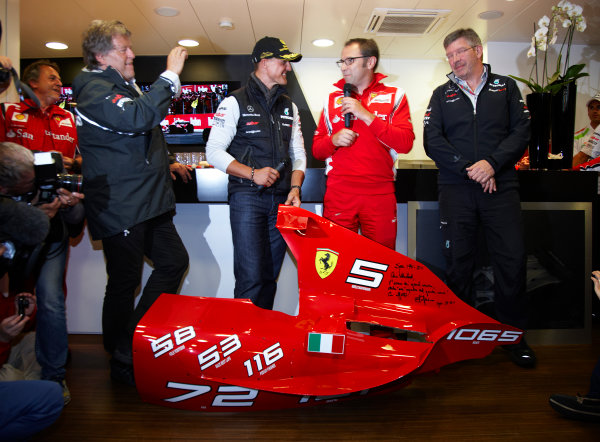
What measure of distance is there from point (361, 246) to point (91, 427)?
4.04 feet

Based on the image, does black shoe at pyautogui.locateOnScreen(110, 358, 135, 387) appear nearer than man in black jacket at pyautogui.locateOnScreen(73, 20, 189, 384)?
No

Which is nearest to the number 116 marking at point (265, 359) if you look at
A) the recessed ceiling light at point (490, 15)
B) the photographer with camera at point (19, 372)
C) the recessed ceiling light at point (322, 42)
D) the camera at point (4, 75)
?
the photographer with camera at point (19, 372)

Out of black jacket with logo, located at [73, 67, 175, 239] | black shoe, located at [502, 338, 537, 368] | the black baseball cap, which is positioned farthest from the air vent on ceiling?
black shoe, located at [502, 338, 537, 368]

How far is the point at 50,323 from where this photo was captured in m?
1.73

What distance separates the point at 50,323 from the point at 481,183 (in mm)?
2023

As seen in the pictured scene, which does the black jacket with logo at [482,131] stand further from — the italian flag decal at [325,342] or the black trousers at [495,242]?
the italian flag decal at [325,342]

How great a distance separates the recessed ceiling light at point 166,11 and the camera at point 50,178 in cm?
321

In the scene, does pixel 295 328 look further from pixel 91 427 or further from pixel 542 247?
pixel 542 247

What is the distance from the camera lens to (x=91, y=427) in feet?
5.23

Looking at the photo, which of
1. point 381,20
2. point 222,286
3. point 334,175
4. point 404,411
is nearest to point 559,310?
point 404,411

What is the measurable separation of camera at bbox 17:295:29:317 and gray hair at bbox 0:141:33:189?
392 millimetres

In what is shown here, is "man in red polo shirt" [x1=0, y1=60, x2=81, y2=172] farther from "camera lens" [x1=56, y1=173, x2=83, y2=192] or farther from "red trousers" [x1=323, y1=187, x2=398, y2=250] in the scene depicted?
"red trousers" [x1=323, y1=187, x2=398, y2=250]

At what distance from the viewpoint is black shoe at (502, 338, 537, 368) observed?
2111mm

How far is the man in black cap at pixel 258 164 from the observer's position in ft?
6.48
